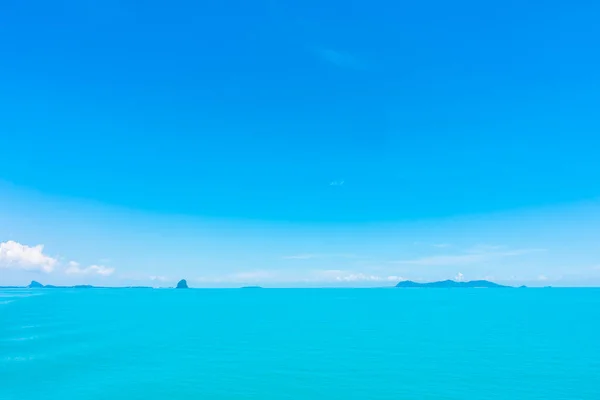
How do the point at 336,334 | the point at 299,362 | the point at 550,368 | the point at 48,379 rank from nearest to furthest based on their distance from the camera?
the point at 48,379
the point at 550,368
the point at 299,362
the point at 336,334

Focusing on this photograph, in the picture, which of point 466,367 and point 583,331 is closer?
point 466,367

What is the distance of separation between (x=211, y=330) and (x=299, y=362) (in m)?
33.6

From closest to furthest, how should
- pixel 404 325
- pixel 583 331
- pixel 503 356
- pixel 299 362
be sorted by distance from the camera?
pixel 299 362
pixel 503 356
pixel 583 331
pixel 404 325

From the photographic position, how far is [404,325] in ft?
254

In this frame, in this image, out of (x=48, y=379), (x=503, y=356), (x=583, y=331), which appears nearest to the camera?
(x=48, y=379)

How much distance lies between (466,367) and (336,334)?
27.1m

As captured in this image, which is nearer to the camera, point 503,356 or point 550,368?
point 550,368

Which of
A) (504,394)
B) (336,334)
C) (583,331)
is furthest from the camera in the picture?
(583,331)

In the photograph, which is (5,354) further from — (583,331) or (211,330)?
(583,331)

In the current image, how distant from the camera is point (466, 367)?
131ft

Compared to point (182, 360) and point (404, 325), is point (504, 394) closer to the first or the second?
point (182, 360)

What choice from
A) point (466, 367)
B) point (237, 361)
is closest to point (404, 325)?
point (466, 367)

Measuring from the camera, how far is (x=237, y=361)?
42.9 m

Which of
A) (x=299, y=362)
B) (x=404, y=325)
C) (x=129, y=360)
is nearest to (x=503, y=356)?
(x=299, y=362)
